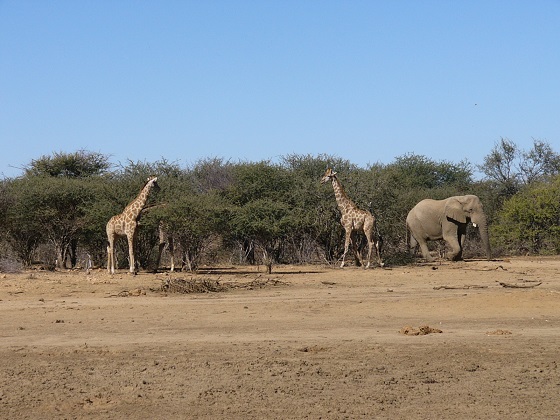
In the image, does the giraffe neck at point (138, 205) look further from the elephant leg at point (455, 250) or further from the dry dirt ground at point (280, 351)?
the elephant leg at point (455, 250)

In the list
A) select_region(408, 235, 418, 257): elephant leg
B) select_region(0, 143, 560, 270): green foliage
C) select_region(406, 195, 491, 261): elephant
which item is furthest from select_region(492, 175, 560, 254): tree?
select_region(408, 235, 418, 257): elephant leg

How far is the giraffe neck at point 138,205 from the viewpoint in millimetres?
21953

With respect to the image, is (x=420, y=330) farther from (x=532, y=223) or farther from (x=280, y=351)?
(x=532, y=223)

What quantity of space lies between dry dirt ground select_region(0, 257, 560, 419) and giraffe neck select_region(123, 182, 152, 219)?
3.33 meters

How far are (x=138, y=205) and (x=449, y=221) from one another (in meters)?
10.4

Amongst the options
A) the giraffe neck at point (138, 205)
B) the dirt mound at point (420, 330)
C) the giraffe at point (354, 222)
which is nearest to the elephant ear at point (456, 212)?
the giraffe at point (354, 222)

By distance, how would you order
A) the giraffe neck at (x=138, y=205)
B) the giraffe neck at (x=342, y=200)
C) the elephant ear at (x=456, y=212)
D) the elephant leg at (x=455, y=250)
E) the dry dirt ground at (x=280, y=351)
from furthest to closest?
the elephant ear at (x=456, y=212) → the elephant leg at (x=455, y=250) → the giraffe neck at (x=342, y=200) → the giraffe neck at (x=138, y=205) → the dry dirt ground at (x=280, y=351)

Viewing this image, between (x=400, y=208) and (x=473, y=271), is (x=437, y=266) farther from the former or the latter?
(x=400, y=208)

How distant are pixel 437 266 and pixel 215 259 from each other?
7150 millimetres

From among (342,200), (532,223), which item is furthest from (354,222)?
(532,223)

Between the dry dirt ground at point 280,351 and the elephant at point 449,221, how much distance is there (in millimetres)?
8736

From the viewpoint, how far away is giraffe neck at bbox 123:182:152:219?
22.0 metres

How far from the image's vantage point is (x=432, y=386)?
A: 30.3 ft

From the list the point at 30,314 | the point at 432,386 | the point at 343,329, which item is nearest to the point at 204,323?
the point at 343,329
